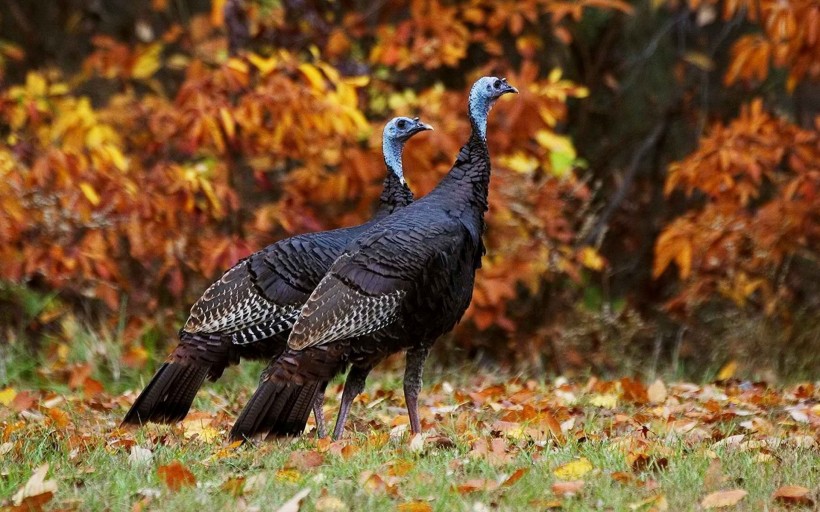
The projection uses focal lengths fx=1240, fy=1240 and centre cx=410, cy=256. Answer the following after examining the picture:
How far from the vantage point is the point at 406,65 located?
8.73 m

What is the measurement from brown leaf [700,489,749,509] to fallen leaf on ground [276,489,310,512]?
1230 millimetres

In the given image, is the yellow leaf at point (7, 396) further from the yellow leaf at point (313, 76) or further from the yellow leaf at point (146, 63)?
the yellow leaf at point (146, 63)

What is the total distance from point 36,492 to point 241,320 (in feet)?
5.47

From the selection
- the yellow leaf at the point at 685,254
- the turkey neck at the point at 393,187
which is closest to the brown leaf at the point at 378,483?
the turkey neck at the point at 393,187

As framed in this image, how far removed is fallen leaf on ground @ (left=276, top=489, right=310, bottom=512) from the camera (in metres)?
3.73

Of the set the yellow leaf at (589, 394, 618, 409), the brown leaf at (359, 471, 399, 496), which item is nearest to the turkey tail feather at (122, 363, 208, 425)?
the brown leaf at (359, 471, 399, 496)

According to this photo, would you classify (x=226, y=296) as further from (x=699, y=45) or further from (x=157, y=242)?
(x=699, y=45)

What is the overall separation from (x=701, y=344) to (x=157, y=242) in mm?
4196

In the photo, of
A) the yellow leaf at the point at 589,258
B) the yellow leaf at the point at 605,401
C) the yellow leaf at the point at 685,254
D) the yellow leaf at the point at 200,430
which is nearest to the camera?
the yellow leaf at the point at 200,430

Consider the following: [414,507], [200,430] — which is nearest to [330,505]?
[414,507]

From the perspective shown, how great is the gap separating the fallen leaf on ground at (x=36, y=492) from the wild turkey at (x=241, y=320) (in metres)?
1.19

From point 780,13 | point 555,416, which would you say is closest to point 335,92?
point 780,13

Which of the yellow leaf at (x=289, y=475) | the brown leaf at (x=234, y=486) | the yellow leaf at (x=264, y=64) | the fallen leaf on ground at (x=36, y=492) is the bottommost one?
the yellow leaf at (x=289, y=475)

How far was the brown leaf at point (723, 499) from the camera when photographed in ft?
12.4
